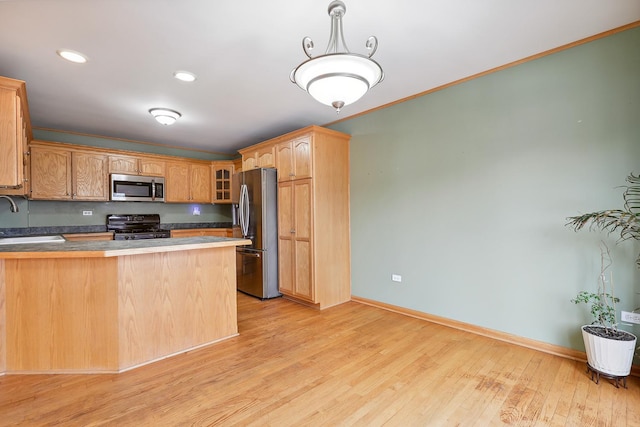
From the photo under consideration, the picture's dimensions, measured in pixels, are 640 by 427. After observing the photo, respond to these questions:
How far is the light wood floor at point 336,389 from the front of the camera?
1.75 m

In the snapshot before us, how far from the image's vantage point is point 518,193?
8.83 ft

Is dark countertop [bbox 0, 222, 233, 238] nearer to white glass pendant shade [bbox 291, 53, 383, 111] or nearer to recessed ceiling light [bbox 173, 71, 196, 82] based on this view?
recessed ceiling light [bbox 173, 71, 196, 82]

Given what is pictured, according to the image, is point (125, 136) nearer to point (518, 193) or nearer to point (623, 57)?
point (518, 193)

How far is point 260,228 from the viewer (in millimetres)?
4156

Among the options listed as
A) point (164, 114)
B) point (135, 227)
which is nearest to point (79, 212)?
point (135, 227)

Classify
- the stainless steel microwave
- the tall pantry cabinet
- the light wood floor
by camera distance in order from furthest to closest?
the stainless steel microwave < the tall pantry cabinet < the light wood floor

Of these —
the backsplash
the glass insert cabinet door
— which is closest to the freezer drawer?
the glass insert cabinet door

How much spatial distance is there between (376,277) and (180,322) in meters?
2.33

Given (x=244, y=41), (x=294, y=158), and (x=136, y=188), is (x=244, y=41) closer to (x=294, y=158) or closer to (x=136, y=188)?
(x=294, y=158)

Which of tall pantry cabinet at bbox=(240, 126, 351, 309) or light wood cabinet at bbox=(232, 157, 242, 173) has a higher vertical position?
light wood cabinet at bbox=(232, 157, 242, 173)

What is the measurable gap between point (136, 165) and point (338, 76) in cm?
481

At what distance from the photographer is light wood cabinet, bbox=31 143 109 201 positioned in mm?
4250

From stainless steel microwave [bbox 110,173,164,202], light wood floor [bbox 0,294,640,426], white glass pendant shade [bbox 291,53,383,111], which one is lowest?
light wood floor [bbox 0,294,640,426]

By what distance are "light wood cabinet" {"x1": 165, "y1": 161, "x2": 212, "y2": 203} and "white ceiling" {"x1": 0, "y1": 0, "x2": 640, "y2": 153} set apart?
2.01 meters
